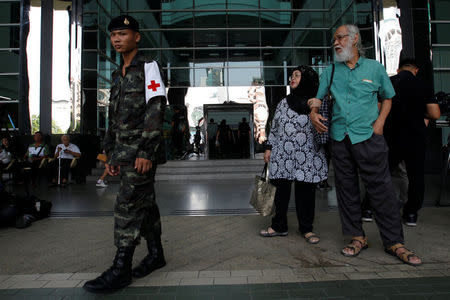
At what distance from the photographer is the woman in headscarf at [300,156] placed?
10.3 ft

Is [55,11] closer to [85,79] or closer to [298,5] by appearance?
[85,79]

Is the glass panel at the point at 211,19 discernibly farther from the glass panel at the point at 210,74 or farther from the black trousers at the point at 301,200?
the black trousers at the point at 301,200

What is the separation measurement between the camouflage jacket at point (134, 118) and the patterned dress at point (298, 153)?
1407 mm

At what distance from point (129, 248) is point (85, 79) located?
10442 millimetres

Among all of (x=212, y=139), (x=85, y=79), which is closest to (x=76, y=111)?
(x=85, y=79)

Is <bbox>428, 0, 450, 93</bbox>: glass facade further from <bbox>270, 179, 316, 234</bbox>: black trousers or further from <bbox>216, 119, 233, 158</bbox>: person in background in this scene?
<bbox>270, 179, 316, 234</bbox>: black trousers

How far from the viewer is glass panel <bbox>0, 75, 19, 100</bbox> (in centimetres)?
1127

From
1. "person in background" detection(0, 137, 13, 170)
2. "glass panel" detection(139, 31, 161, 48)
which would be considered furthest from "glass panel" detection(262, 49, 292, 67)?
"person in background" detection(0, 137, 13, 170)

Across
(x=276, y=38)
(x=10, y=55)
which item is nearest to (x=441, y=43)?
(x=276, y=38)

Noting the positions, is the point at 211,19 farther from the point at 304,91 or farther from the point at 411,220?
the point at 411,220

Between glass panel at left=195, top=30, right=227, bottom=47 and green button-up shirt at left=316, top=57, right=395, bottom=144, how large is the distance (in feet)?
45.0

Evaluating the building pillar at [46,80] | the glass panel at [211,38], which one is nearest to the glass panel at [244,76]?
the glass panel at [211,38]

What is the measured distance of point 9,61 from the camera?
456 inches

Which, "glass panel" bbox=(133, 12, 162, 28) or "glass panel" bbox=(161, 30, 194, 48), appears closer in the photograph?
"glass panel" bbox=(133, 12, 162, 28)
